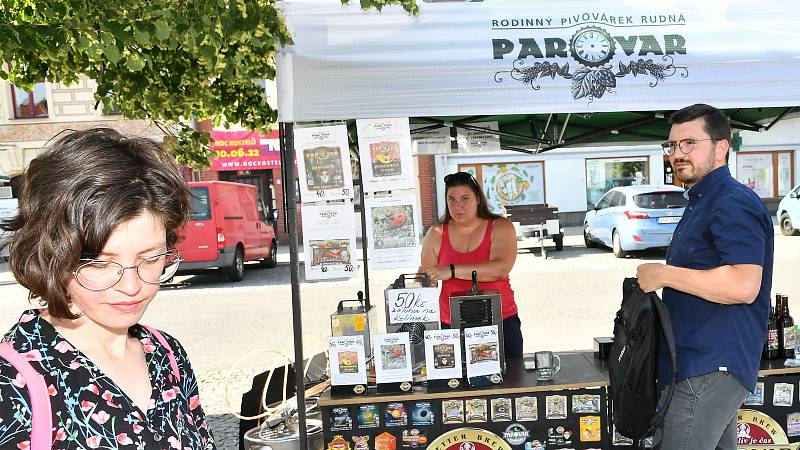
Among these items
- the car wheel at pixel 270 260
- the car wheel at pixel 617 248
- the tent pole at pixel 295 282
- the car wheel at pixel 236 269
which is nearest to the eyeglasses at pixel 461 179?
the tent pole at pixel 295 282

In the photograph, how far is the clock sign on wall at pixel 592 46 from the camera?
301cm

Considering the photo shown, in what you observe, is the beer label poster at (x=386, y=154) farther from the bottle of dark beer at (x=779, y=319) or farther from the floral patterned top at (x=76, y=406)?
the bottle of dark beer at (x=779, y=319)

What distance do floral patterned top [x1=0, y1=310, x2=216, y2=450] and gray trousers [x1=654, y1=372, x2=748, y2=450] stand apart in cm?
191

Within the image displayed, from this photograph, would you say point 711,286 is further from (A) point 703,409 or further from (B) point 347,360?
(B) point 347,360

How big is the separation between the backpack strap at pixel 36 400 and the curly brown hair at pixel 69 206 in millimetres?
100

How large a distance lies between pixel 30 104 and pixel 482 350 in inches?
842

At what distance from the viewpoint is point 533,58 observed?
2.99 meters

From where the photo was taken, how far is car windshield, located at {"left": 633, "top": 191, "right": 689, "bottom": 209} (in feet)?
40.5

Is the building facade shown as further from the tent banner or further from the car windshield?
the tent banner

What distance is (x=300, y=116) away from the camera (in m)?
2.96

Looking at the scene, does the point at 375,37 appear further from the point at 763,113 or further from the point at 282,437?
the point at 763,113

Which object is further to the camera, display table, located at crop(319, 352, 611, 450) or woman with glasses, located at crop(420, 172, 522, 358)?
woman with glasses, located at crop(420, 172, 522, 358)

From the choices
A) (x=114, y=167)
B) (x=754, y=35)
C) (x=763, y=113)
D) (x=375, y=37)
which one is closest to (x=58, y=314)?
(x=114, y=167)

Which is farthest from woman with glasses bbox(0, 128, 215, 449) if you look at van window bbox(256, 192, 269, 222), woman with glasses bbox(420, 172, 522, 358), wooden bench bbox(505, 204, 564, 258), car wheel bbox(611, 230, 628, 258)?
van window bbox(256, 192, 269, 222)
